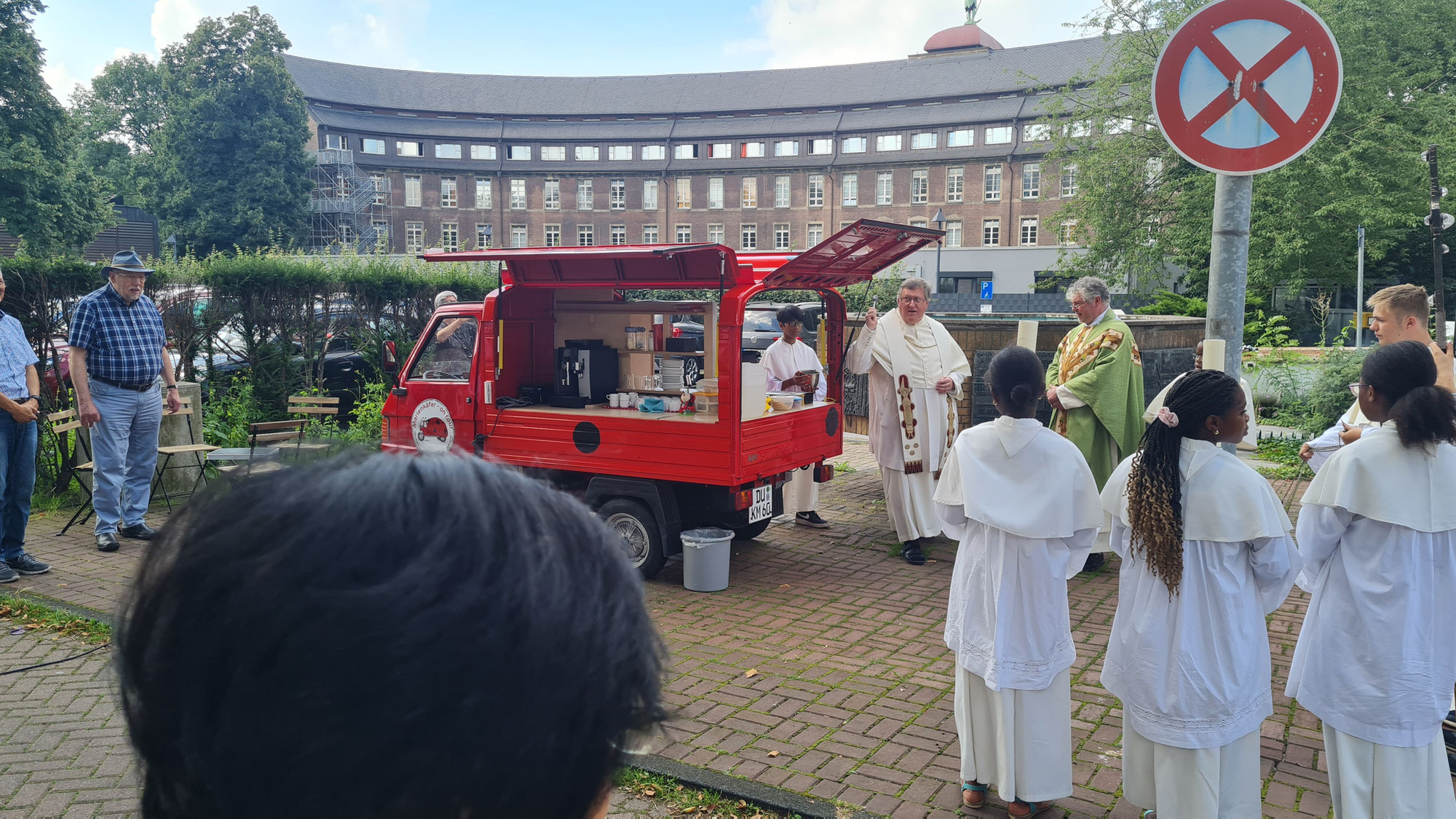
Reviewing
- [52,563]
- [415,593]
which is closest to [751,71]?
[52,563]

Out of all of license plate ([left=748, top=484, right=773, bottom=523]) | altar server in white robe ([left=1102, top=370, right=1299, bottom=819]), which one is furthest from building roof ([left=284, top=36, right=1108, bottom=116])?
altar server in white robe ([left=1102, top=370, right=1299, bottom=819])

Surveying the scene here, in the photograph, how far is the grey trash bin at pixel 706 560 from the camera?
7016mm

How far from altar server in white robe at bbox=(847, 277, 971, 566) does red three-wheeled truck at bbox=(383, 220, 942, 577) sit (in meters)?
0.40

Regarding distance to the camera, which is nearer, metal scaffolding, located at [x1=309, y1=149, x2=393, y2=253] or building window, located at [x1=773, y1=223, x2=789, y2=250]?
metal scaffolding, located at [x1=309, y1=149, x2=393, y2=253]

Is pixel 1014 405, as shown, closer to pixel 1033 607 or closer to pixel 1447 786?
pixel 1033 607

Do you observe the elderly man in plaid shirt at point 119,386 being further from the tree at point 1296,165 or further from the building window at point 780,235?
the building window at point 780,235

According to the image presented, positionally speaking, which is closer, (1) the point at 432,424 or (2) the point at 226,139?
(1) the point at 432,424

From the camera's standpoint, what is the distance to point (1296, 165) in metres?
27.8

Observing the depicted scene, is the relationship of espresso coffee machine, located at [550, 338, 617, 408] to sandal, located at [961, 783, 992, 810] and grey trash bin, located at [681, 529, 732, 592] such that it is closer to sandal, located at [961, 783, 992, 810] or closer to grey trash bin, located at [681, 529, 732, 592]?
grey trash bin, located at [681, 529, 732, 592]

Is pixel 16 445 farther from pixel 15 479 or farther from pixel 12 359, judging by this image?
pixel 12 359

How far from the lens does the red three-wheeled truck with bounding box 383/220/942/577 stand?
695 centimetres

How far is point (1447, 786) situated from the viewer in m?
3.53

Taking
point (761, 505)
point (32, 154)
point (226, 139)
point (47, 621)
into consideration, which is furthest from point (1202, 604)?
point (226, 139)

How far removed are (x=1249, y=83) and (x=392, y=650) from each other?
4.03 m
